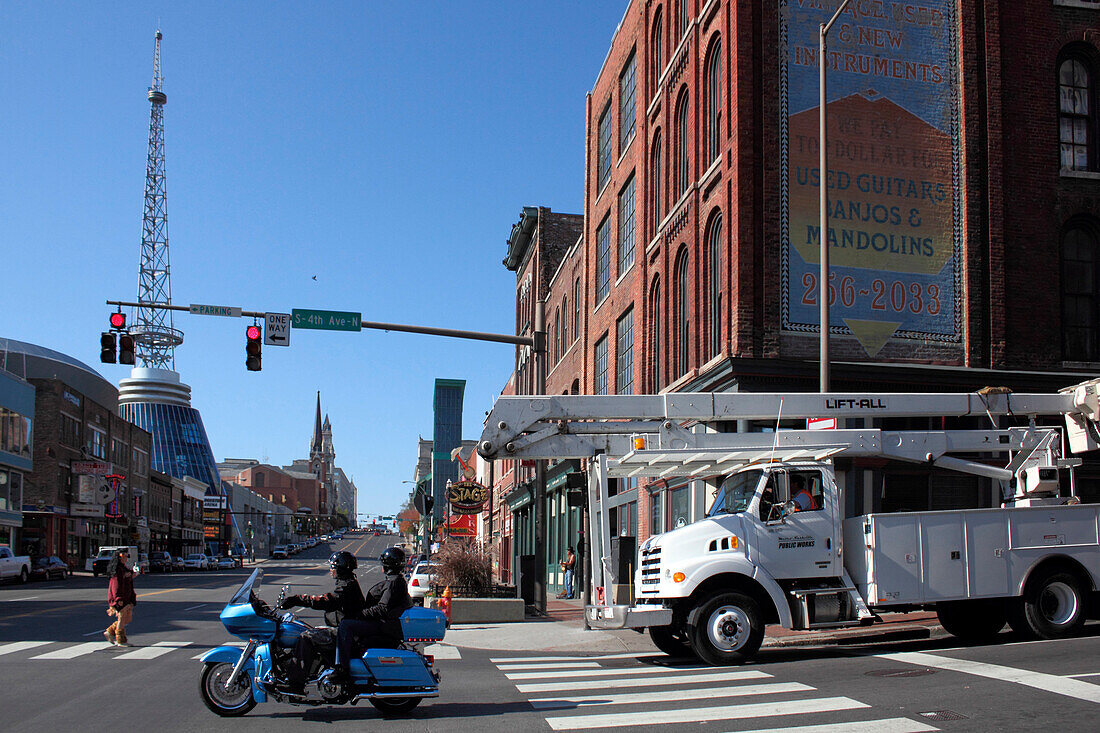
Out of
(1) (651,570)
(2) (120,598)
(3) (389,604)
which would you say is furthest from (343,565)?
(2) (120,598)

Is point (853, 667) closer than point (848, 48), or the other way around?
point (853, 667)

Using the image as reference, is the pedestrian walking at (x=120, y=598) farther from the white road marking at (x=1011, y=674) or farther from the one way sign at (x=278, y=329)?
the white road marking at (x=1011, y=674)

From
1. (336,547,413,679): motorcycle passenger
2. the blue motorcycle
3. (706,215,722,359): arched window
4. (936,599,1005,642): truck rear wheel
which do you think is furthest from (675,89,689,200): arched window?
the blue motorcycle

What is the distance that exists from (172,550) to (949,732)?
113 m

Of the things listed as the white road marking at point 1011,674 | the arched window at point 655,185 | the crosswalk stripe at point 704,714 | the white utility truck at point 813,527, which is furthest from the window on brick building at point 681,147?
the crosswalk stripe at point 704,714

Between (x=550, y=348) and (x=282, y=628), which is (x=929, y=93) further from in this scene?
(x=550, y=348)

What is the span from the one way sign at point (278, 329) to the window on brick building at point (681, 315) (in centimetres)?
981

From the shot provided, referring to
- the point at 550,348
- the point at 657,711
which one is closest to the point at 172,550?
the point at 550,348

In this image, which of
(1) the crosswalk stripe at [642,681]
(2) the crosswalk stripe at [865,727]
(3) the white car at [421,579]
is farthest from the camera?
(3) the white car at [421,579]

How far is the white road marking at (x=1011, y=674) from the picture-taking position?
10117 millimetres

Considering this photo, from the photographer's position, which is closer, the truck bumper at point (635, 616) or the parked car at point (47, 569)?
the truck bumper at point (635, 616)

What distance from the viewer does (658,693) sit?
11195 millimetres

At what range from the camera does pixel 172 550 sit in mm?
110750

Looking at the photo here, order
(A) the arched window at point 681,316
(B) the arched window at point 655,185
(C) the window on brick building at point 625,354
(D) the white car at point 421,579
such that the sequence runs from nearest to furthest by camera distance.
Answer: (A) the arched window at point 681,316
(D) the white car at point 421,579
(B) the arched window at point 655,185
(C) the window on brick building at point 625,354
